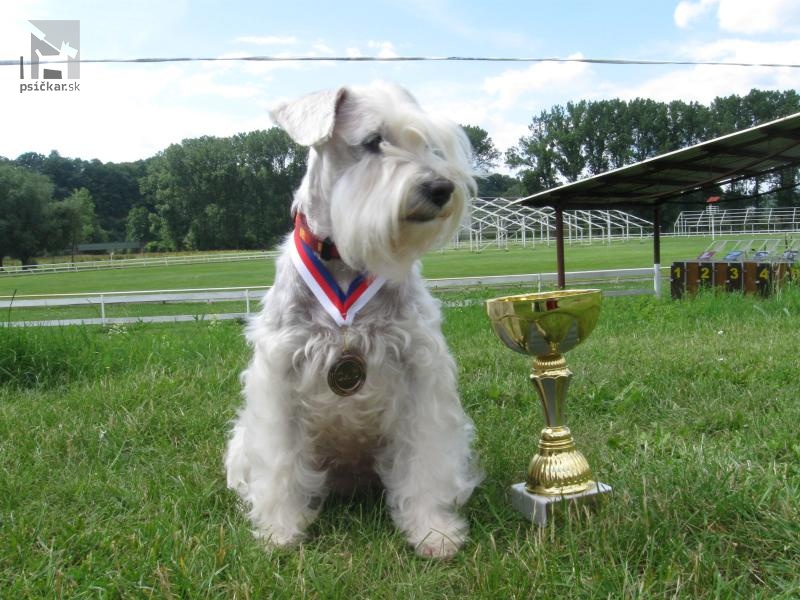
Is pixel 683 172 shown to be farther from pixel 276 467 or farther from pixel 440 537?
pixel 276 467

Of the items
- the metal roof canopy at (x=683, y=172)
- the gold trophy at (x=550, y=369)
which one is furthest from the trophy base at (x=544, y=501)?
the metal roof canopy at (x=683, y=172)

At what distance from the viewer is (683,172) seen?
10641 millimetres

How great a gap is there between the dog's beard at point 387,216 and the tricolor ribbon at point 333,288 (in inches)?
2.6

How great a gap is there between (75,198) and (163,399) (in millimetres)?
62041

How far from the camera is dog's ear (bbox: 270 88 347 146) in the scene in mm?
2561

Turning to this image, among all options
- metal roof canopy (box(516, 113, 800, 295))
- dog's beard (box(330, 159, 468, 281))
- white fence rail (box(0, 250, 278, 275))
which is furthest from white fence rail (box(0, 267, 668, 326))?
white fence rail (box(0, 250, 278, 275))

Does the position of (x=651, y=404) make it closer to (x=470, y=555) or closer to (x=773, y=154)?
(x=470, y=555)

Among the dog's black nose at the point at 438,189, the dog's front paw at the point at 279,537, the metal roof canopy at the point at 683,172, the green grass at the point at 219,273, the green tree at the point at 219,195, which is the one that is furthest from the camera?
the green tree at the point at 219,195

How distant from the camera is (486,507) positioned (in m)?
3.05

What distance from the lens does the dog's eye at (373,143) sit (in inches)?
101

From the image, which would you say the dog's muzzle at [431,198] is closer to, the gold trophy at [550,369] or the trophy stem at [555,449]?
the gold trophy at [550,369]

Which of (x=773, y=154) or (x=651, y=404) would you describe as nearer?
(x=651, y=404)

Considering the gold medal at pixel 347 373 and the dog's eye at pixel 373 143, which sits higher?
the dog's eye at pixel 373 143

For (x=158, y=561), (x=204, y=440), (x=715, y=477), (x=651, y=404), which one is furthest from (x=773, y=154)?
(x=158, y=561)
